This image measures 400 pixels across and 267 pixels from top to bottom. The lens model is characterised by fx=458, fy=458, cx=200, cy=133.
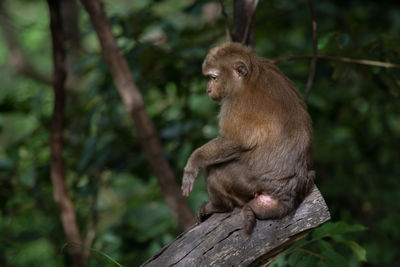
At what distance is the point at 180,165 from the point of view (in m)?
5.74

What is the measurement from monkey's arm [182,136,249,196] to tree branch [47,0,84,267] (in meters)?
1.82

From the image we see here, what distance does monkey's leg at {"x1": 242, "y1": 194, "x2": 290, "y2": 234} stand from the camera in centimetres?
321

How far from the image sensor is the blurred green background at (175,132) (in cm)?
516

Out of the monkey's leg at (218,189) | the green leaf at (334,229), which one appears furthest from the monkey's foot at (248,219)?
the green leaf at (334,229)

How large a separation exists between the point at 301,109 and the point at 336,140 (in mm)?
3689

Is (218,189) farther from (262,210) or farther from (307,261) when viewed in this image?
(307,261)

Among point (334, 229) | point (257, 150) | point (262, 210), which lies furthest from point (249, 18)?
point (334, 229)

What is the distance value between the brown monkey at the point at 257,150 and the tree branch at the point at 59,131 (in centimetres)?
→ 197

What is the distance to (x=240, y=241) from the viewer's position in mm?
3186

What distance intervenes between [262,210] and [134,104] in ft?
5.96

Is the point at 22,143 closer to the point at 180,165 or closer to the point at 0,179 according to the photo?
the point at 0,179

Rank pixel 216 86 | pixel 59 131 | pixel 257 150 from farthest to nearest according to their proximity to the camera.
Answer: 1. pixel 59 131
2. pixel 216 86
3. pixel 257 150

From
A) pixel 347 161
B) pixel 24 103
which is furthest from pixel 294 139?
pixel 347 161

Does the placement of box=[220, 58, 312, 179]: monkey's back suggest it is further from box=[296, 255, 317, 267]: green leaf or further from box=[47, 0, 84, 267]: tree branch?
box=[47, 0, 84, 267]: tree branch
